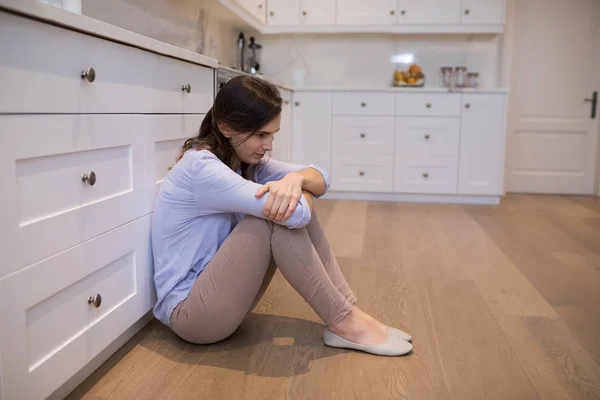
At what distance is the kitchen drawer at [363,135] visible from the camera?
4.64m

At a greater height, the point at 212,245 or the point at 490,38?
the point at 490,38

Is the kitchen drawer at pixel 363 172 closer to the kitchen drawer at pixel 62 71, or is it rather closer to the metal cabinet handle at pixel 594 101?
the metal cabinet handle at pixel 594 101

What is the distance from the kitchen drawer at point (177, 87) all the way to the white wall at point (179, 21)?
60 centimetres

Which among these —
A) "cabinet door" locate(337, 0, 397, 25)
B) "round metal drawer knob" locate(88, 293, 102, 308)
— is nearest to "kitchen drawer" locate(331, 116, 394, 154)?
"cabinet door" locate(337, 0, 397, 25)

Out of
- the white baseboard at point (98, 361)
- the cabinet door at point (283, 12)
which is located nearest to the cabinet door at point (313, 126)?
the cabinet door at point (283, 12)

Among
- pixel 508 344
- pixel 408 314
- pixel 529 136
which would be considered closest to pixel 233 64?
pixel 529 136

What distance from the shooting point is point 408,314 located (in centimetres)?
205

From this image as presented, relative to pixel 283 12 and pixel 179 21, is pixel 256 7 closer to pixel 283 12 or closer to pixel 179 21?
pixel 283 12

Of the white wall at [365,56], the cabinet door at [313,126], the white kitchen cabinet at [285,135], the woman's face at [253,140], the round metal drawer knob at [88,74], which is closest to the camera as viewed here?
the round metal drawer knob at [88,74]

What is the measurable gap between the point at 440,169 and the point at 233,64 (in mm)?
1901

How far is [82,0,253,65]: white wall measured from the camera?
8.73ft

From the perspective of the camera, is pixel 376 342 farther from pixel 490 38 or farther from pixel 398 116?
pixel 490 38

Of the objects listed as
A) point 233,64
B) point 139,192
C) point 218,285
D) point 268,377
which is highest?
point 233,64

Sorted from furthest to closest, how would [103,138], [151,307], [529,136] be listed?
[529,136] < [151,307] < [103,138]
